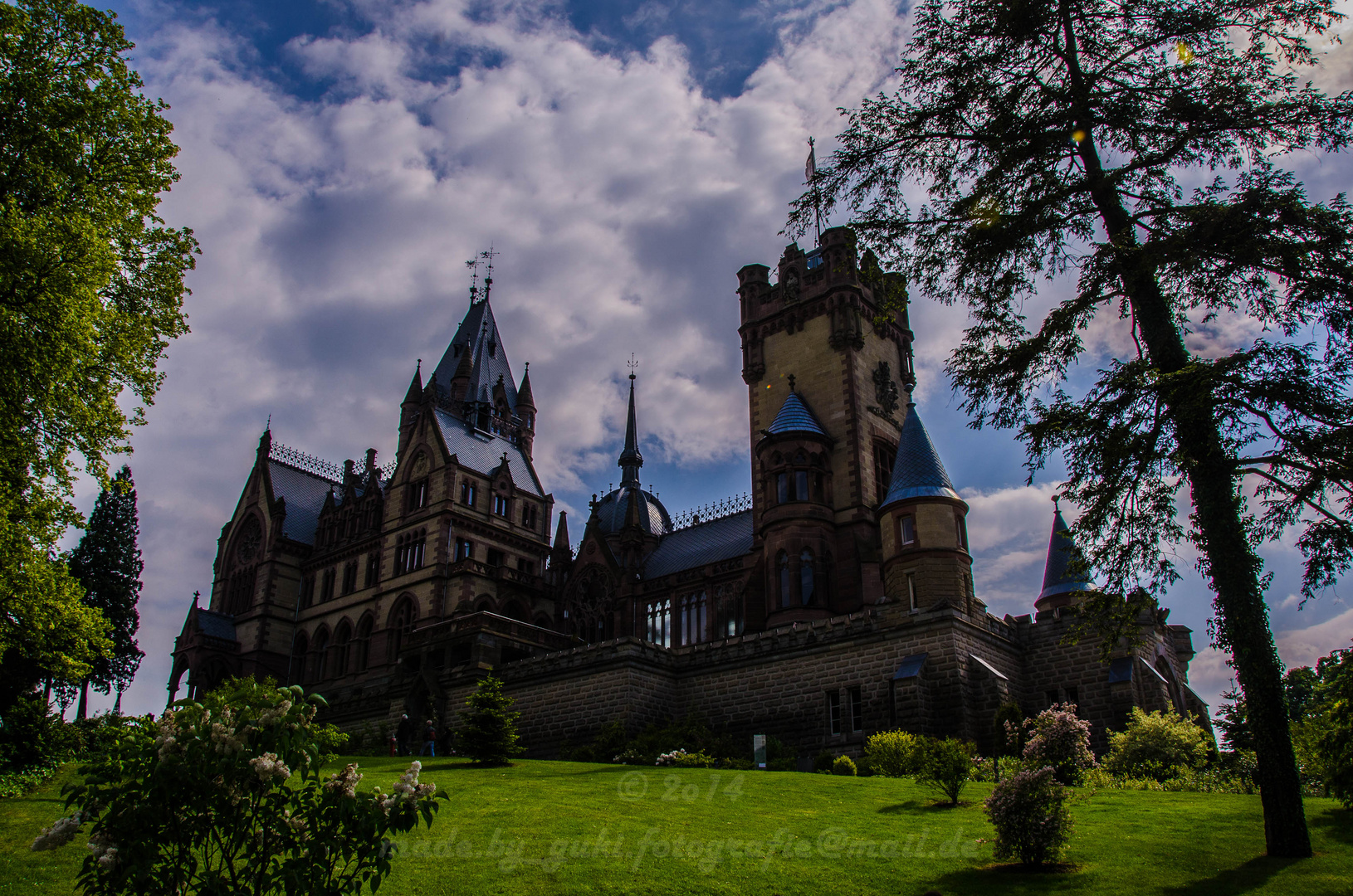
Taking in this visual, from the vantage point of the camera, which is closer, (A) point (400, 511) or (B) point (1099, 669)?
(B) point (1099, 669)

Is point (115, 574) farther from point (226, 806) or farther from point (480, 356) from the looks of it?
point (226, 806)

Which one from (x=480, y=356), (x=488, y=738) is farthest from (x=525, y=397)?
Answer: (x=488, y=738)

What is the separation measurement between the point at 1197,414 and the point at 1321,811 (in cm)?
827

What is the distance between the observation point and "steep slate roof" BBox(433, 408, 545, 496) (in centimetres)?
5794

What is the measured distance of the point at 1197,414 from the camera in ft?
48.1

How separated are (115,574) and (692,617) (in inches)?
1224

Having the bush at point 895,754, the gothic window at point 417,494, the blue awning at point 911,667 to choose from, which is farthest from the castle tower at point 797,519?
the gothic window at point 417,494

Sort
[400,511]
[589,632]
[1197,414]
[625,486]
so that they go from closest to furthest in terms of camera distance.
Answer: [1197,414] → [589,632] → [400,511] → [625,486]

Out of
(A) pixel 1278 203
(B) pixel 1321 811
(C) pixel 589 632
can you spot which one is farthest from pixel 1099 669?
(C) pixel 589 632

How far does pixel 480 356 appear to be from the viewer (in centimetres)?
6681

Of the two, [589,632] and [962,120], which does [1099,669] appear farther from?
[589,632]

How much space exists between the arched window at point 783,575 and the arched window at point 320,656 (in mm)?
30144

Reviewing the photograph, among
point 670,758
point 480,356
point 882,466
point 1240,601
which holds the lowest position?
point 670,758

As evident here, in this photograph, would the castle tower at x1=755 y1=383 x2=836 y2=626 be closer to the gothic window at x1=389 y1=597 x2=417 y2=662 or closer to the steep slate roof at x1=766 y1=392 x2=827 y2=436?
the steep slate roof at x1=766 y1=392 x2=827 y2=436
